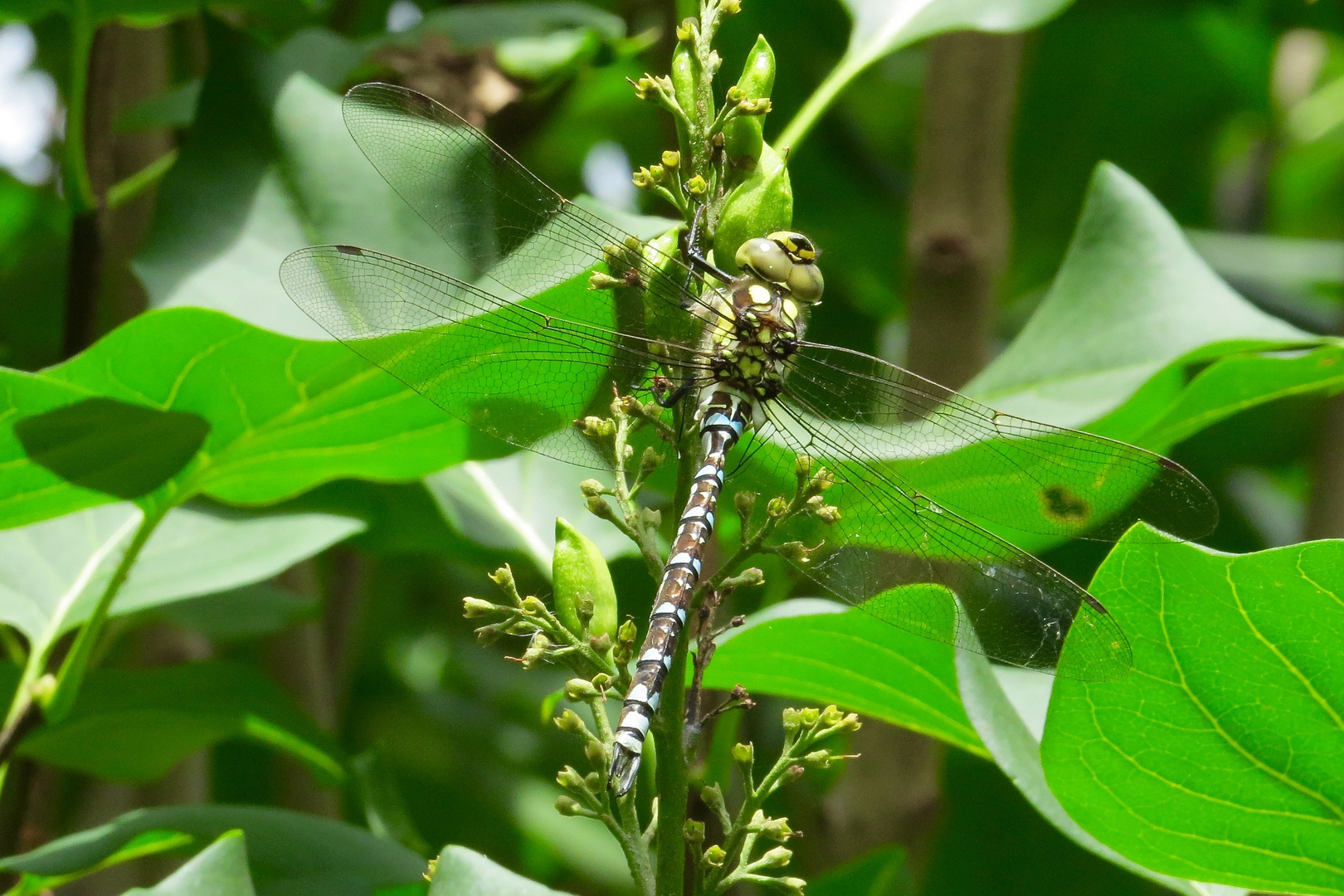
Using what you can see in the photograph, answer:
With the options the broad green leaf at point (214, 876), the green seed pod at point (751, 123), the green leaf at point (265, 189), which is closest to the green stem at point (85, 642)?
the green leaf at point (265, 189)

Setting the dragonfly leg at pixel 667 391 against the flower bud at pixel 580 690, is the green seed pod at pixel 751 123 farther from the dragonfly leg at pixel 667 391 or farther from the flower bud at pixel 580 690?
the flower bud at pixel 580 690

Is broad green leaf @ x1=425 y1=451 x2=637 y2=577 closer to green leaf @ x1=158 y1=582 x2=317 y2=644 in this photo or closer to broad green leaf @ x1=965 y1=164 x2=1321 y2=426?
green leaf @ x1=158 y1=582 x2=317 y2=644

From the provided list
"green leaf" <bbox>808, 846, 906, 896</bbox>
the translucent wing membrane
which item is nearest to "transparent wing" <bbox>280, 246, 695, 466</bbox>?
the translucent wing membrane

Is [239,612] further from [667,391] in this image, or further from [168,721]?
[667,391]

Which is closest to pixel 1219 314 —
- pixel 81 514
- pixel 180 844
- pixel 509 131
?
pixel 509 131

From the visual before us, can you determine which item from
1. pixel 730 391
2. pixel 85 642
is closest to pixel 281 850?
pixel 85 642
